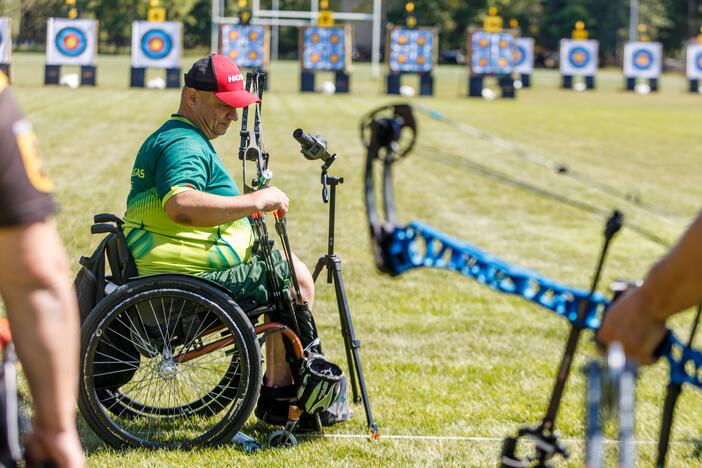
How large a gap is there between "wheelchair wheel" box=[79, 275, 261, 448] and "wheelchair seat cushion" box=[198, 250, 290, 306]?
13cm

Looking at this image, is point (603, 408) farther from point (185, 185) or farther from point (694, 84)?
point (694, 84)

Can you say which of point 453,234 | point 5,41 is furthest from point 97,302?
point 5,41

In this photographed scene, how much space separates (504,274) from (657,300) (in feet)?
4.29

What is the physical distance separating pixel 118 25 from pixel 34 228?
36.1 m

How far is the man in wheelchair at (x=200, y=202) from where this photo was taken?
14.4ft

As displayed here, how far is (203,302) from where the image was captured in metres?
4.41

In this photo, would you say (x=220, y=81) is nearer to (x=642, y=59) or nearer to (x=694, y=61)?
(x=694, y=61)

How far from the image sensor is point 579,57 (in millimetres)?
42688

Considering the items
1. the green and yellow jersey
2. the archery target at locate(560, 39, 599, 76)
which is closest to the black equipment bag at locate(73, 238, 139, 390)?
the green and yellow jersey

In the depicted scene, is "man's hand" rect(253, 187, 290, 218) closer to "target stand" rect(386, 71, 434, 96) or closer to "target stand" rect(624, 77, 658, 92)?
"target stand" rect(386, 71, 434, 96)

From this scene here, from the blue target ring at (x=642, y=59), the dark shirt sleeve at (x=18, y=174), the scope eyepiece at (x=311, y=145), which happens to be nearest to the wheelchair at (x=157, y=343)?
the scope eyepiece at (x=311, y=145)

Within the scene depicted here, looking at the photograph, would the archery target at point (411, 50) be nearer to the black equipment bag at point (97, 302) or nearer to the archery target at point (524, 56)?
the archery target at point (524, 56)

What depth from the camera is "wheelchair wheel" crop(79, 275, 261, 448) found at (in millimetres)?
4410

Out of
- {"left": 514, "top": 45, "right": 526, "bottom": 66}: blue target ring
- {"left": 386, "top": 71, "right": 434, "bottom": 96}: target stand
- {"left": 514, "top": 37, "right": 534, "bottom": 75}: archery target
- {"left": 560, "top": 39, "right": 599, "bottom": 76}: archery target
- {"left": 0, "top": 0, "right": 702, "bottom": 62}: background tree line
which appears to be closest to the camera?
{"left": 386, "top": 71, "right": 434, "bottom": 96}: target stand
